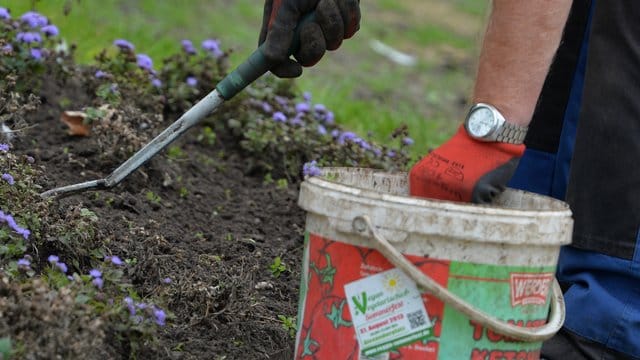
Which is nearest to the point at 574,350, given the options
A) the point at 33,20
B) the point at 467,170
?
the point at 467,170

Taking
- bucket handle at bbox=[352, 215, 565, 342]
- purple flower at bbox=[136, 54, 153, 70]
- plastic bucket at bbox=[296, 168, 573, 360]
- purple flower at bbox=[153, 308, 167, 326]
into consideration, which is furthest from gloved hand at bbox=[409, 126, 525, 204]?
purple flower at bbox=[136, 54, 153, 70]

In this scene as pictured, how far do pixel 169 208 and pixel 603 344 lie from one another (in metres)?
1.31

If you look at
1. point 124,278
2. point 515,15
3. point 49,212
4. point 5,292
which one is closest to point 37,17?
point 49,212

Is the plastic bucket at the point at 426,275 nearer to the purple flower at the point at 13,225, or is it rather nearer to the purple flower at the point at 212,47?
the purple flower at the point at 13,225

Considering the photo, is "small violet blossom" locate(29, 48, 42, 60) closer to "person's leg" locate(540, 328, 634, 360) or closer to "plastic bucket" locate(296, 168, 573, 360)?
"plastic bucket" locate(296, 168, 573, 360)

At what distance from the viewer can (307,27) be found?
7.82ft

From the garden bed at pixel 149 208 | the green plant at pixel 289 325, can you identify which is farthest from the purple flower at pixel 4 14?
the green plant at pixel 289 325

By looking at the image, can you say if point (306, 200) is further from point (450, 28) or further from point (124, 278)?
point (450, 28)

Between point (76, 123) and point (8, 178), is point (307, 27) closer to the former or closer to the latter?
point (8, 178)

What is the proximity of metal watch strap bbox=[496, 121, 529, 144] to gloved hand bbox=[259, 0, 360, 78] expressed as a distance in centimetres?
58

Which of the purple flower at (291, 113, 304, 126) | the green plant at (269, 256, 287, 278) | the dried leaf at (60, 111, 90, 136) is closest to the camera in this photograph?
the green plant at (269, 256, 287, 278)

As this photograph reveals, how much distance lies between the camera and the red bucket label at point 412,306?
1.82 metres

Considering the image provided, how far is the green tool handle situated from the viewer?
2.40m

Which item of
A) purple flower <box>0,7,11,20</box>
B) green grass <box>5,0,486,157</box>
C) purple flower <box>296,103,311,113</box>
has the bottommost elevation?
purple flower <box>296,103,311,113</box>
